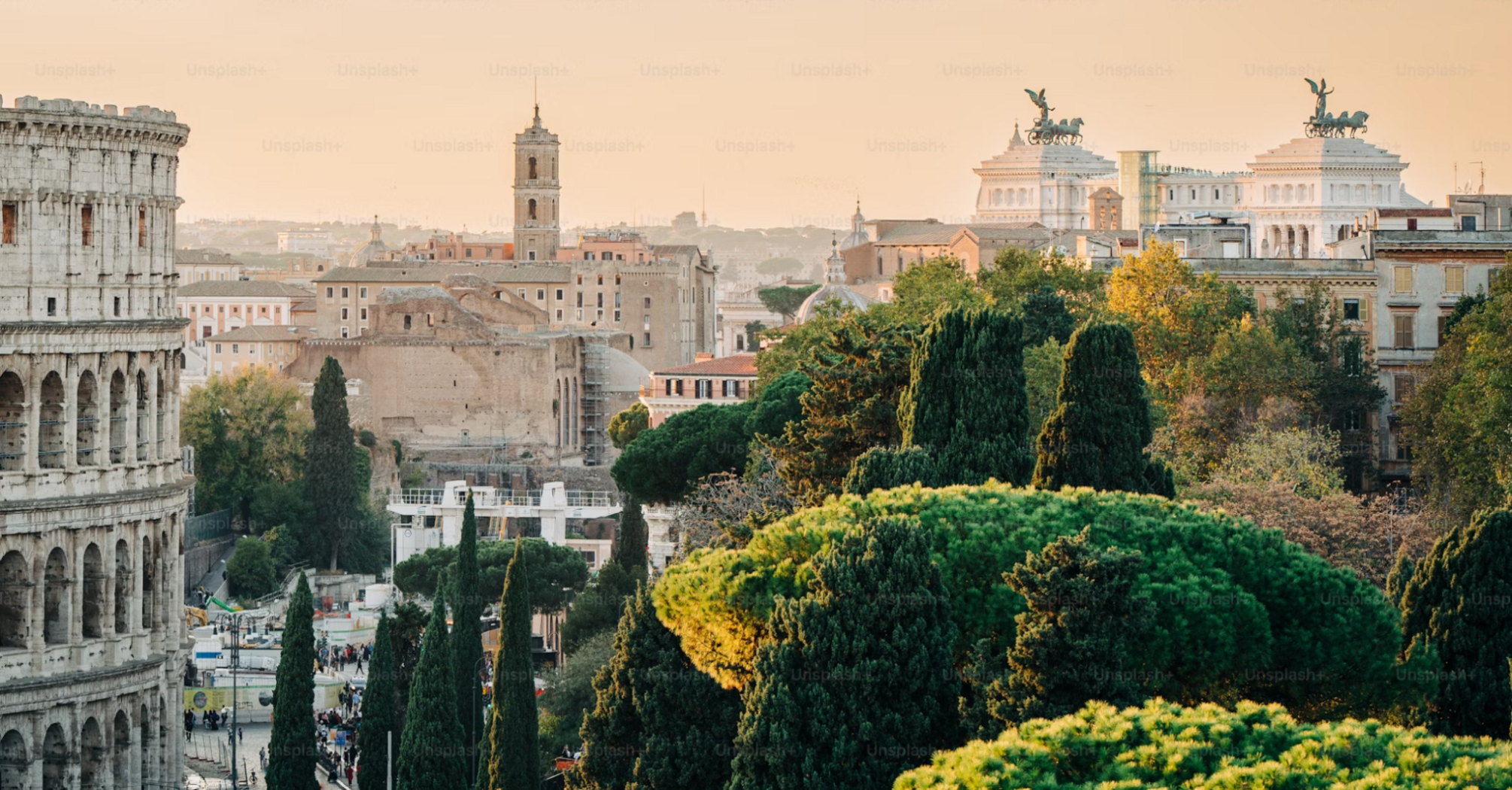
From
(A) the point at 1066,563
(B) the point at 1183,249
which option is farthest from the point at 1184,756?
(B) the point at 1183,249

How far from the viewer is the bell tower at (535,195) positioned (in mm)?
128750

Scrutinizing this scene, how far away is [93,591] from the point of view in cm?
3347

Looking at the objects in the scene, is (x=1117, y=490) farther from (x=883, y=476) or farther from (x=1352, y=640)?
(x=1352, y=640)

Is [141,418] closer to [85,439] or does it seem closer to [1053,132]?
[85,439]

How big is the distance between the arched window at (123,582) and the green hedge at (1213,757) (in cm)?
1552

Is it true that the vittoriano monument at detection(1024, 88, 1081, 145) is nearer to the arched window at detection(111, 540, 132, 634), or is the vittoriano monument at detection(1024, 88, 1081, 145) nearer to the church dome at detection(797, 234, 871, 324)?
the church dome at detection(797, 234, 871, 324)

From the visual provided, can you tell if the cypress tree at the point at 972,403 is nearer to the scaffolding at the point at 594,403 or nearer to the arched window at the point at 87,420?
the arched window at the point at 87,420

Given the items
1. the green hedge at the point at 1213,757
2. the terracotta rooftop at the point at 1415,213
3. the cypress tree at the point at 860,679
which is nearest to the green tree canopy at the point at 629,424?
the terracotta rooftop at the point at 1415,213

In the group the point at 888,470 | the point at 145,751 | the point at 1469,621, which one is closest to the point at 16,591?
the point at 145,751

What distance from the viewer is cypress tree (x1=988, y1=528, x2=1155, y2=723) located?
24234 millimetres

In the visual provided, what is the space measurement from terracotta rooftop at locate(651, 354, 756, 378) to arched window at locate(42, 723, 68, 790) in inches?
1614

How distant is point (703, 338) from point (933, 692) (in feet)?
337

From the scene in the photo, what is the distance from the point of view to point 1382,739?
20016 millimetres

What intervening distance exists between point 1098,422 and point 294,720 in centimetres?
1179
